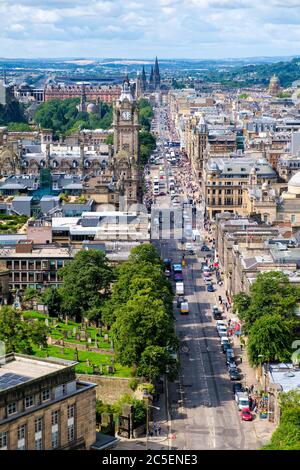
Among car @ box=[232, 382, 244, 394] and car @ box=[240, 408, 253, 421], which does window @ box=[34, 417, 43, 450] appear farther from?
car @ box=[232, 382, 244, 394]

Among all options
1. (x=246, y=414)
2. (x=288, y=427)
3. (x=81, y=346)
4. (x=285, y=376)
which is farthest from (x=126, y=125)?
(x=288, y=427)

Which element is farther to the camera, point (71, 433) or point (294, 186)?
point (294, 186)

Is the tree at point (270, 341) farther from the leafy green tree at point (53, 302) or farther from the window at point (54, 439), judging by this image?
the window at point (54, 439)

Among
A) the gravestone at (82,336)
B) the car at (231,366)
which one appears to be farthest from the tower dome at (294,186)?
the car at (231,366)

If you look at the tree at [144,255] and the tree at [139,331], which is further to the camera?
the tree at [144,255]

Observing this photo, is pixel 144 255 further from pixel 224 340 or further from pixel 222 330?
pixel 224 340

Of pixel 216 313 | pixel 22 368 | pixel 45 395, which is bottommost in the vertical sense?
pixel 216 313

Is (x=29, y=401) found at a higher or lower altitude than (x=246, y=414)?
higher

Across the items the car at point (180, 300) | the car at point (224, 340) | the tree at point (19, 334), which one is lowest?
the car at point (180, 300)
